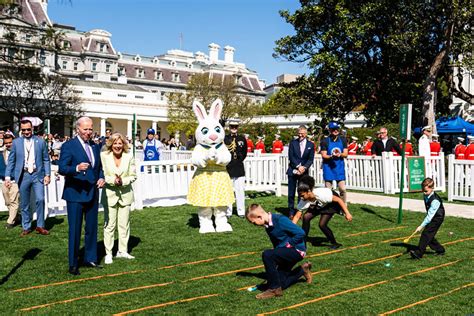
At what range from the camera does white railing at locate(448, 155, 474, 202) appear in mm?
13938

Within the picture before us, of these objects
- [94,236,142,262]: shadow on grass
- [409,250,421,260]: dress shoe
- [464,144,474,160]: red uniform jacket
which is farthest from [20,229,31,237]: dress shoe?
[464,144,474,160]: red uniform jacket

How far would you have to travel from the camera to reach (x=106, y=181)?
7.46 meters

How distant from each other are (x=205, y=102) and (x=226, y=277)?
55.2 m

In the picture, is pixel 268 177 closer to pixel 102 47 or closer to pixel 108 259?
pixel 108 259

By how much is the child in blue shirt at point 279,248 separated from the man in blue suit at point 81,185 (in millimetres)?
2364

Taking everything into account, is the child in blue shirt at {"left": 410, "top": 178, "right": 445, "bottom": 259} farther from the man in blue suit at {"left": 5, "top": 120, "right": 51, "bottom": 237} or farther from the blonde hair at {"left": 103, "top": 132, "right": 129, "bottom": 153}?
the man in blue suit at {"left": 5, "top": 120, "right": 51, "bottom": 237}

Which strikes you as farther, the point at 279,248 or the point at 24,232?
the point at 24,232

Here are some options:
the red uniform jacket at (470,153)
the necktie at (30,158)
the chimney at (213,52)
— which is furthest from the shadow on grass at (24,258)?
the chimney at (213,52)

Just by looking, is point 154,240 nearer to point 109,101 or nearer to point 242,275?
point 242,275

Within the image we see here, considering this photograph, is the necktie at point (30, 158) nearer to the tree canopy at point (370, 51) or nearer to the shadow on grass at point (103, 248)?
the shadow on grass at point (103, 248)

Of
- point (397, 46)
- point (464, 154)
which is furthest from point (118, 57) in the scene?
point (464, 154)

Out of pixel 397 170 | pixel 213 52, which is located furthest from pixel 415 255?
pixel 213 52

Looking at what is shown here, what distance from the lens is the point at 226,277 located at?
22.1ft

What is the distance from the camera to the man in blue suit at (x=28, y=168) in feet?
30.6
